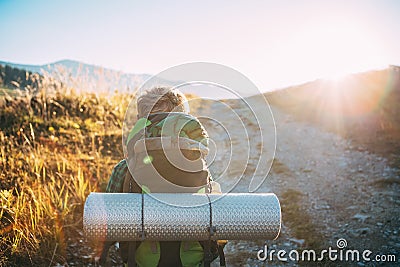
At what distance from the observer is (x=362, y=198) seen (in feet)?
20.6

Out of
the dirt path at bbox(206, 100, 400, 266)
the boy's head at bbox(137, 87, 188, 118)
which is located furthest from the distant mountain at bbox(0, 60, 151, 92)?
the boy's head at bbox(137, 87, 188, 118)

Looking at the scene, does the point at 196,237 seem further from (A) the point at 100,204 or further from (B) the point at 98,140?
(B) the point at 98,140

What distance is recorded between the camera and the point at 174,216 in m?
2.61

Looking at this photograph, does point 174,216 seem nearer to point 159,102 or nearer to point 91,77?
point 159,102

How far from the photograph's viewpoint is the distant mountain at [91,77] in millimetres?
10492

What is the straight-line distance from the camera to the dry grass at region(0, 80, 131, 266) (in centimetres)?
433

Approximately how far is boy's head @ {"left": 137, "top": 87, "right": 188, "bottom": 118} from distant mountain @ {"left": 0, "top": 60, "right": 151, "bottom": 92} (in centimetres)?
770

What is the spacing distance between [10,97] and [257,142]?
20.6 feet

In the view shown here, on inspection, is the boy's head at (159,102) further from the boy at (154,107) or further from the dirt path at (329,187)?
the dirt path at (329,187)

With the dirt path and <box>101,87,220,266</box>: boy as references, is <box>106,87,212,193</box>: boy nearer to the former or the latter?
<box>101,87,220,266</box>: boy

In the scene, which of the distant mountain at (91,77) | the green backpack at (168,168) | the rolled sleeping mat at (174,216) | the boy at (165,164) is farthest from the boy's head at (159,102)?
the distant mountain at (91,77)

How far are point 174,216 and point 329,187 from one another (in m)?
4.97

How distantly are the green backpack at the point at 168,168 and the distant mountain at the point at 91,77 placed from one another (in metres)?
8.04

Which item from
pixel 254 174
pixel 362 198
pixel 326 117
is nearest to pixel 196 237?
A: pixel 362 198
